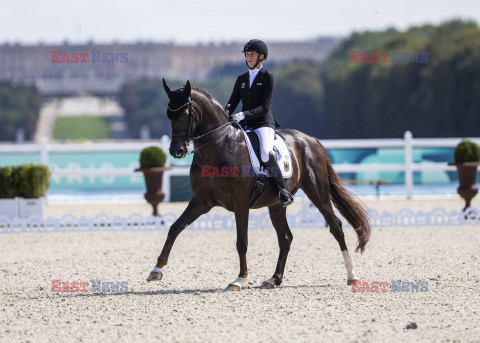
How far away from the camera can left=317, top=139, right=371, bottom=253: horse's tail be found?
8297 millimetres

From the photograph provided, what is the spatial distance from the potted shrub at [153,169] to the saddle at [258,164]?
5.49m

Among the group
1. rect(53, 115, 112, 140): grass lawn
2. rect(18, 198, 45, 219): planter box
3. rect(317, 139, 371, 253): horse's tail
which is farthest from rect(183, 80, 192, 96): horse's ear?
rect(53, 115, 112, 140): grass lawn

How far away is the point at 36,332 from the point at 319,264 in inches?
→ 157

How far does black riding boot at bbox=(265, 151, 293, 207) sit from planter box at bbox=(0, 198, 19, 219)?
6816 millimetres

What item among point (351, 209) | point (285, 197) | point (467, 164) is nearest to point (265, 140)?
point (285, 197)

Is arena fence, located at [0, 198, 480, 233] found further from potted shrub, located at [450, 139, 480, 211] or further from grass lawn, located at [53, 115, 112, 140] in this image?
grass lawn, located at [53, 115, 112, 140]

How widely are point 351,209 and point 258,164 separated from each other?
124cm

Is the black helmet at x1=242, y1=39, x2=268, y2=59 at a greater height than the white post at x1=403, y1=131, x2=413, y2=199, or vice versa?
the black helmet at x1=242, y1=39, x2=268, y2=59

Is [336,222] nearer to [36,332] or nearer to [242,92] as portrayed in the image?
[242,92]

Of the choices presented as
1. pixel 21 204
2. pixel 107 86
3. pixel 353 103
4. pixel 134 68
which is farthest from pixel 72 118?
pixel 21 204

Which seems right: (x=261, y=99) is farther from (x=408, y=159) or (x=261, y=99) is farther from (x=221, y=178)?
(x=408, y=159)

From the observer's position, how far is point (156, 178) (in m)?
13.2

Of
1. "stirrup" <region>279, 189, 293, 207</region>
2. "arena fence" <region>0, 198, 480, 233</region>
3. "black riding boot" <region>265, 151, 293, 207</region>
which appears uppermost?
"black riding boot" <region>265, 151, 293, 207</region>

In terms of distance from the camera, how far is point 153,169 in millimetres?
13109
